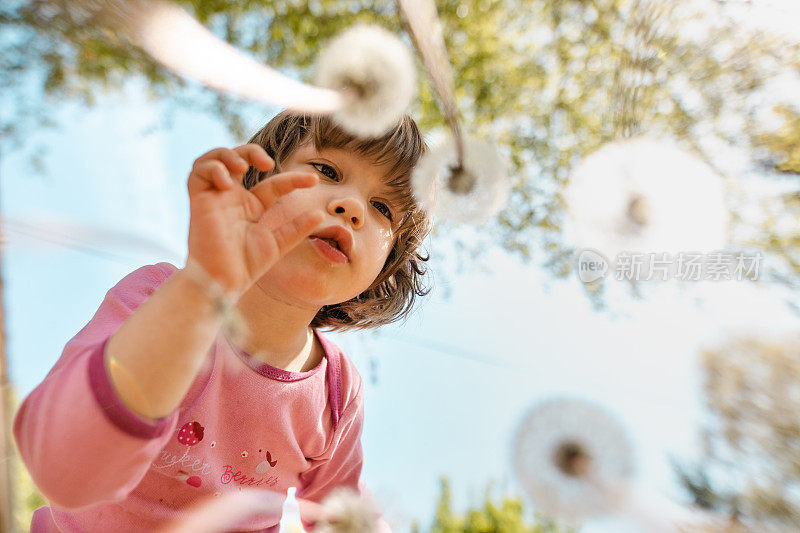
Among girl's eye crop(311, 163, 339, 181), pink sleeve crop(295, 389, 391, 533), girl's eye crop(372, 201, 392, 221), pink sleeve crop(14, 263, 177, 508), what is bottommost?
pink sleeve crop(295, 389, 391, 533)

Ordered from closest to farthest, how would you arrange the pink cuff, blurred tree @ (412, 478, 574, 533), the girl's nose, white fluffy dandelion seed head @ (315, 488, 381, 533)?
the pink cuff → the girl's nose → white fluffy dandelion seed head @ (315, 488, 381, 533) → blurred tree @ (412, 478, 574, 533)

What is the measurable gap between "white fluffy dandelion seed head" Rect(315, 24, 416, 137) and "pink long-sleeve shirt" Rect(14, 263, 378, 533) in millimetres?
174

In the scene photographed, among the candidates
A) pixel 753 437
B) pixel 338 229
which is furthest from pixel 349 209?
pixel 753 437

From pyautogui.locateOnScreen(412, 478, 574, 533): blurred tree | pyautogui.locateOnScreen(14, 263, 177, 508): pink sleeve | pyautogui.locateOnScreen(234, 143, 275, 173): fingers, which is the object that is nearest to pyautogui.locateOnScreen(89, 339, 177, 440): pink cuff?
pyautogui.locateOnScreen(14, 263, 177, 508): pink sleeve

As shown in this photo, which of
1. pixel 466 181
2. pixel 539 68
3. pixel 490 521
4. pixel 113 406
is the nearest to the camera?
pixel 113 406

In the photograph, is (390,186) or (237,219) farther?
(390,186)

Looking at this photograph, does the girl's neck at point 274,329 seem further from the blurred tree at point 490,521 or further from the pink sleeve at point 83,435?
the blurred tree at point 490,521

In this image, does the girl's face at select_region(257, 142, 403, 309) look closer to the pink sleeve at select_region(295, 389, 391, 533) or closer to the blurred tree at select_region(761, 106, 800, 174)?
the pink sleeve at select_region(295, 389, 391, 533)

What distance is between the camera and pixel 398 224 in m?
0.39

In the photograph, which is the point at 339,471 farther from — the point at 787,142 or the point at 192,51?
the point at 787,142

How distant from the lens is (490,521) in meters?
1.36

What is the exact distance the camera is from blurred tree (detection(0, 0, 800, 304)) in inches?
18.1

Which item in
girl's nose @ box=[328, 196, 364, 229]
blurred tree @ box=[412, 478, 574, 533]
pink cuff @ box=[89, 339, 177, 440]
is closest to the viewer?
pink cuff @ box=[89, 339, 177, 440]

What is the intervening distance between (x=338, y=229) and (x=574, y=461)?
0.20m
